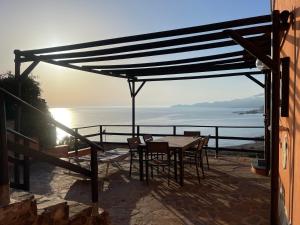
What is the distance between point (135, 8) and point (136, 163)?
12.3 feet

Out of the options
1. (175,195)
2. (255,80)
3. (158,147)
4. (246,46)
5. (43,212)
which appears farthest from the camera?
(255,80)

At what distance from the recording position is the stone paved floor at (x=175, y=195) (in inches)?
152

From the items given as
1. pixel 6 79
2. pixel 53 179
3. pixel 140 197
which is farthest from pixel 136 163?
pixel 6 79

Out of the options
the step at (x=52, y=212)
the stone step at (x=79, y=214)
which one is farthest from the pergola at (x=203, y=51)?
the step at (x=52, y=212)

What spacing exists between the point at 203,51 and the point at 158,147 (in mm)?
1870

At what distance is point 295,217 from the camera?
2.47 m

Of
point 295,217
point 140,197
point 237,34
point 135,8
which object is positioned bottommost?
point 140,197

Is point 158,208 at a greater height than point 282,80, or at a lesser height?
lesser

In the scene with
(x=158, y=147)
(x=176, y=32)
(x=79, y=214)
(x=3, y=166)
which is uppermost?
(x=176, y=32)

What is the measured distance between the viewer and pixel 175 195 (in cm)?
481

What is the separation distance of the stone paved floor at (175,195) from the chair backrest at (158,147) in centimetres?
65

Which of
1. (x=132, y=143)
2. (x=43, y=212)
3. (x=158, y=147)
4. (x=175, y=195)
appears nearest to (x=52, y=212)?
(x=43, y=212)

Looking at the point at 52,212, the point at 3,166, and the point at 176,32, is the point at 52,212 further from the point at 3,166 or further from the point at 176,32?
the point at 176,32

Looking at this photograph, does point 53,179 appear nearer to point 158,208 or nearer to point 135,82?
point 158,208
